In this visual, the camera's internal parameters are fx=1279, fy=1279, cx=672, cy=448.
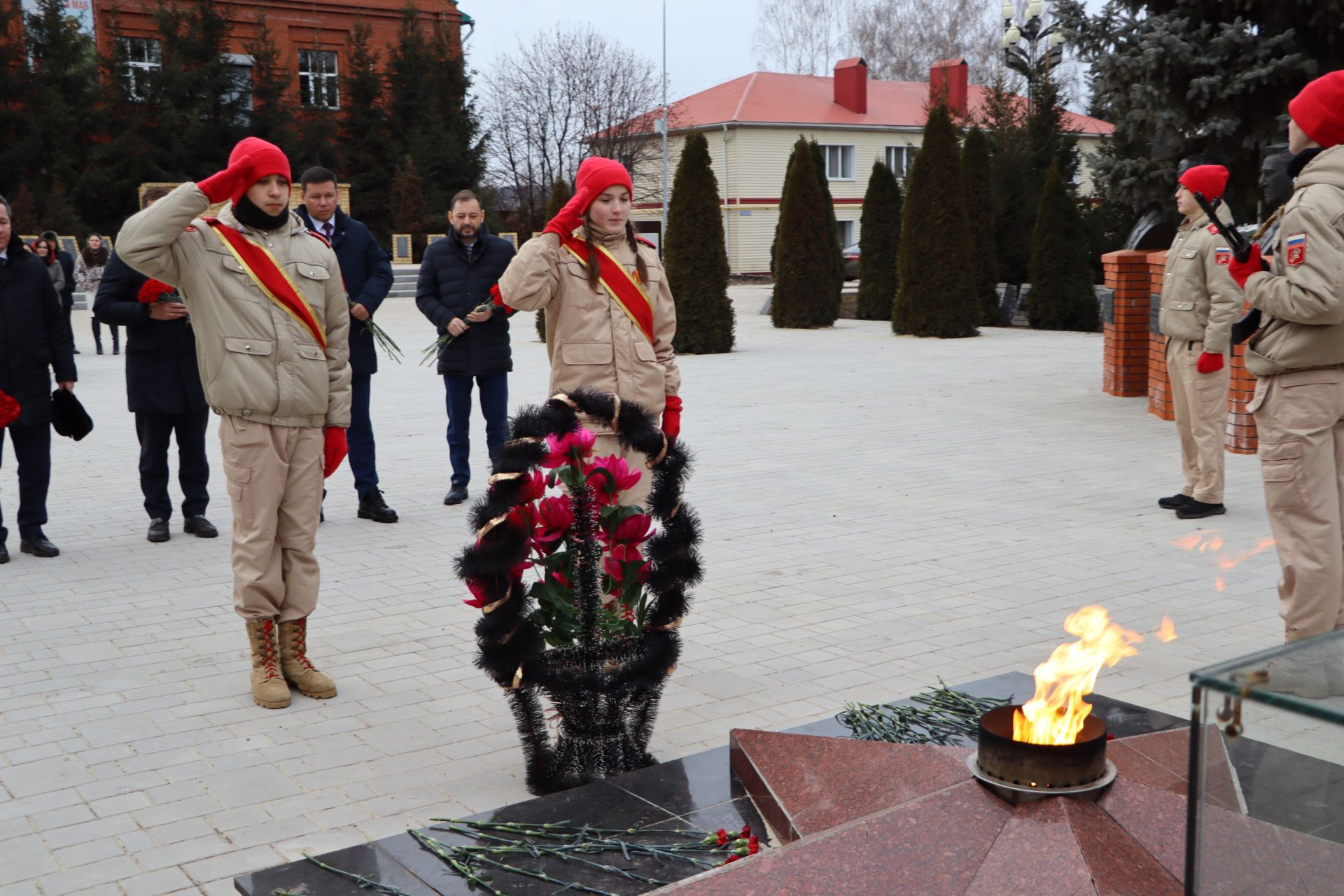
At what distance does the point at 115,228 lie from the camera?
3828 centimetres

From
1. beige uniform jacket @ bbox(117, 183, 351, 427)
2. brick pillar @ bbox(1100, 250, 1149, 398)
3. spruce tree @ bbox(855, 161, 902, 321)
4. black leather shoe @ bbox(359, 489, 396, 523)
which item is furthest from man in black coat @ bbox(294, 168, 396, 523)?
spruce tree @ bbox(855, 161, 902, 321)

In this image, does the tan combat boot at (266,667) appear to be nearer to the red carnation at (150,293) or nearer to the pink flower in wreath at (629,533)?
the pink flower in wreath at (629,533)

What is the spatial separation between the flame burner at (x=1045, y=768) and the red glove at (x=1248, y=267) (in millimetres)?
2151

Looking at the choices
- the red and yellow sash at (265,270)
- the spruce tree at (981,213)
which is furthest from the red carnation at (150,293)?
the spruce tree at (981,213)

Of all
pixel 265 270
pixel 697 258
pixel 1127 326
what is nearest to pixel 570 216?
pixel 265 270

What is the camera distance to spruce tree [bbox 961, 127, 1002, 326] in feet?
71.5

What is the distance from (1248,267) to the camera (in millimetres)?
4301

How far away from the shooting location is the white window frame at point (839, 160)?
4962cm

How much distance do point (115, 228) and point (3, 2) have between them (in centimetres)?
724

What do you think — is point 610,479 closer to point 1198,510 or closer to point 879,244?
point 1198,510

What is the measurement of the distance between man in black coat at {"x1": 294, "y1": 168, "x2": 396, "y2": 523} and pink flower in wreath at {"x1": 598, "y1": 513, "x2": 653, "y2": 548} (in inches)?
160

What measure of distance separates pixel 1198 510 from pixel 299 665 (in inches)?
202

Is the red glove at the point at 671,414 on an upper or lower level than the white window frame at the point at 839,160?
lower

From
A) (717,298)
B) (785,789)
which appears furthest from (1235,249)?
(717,298)
